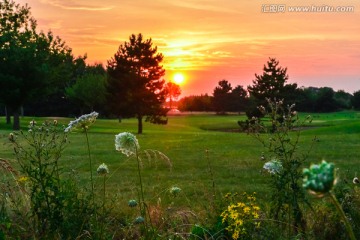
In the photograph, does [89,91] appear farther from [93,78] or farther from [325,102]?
[325,102]

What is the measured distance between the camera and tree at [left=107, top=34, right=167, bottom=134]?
50.3 meters

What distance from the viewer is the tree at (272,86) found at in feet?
248

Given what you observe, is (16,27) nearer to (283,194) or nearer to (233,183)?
(233,183)

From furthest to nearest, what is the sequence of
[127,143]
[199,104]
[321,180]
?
[199,104] < [127,143] < [321,180]

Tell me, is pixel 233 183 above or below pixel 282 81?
below

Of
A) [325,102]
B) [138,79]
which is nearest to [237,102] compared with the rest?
[325,102]

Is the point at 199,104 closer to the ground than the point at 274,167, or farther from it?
closer to the ground

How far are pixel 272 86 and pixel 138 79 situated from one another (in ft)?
106

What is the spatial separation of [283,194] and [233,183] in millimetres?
8473

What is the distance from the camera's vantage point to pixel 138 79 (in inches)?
1961

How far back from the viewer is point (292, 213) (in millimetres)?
5469

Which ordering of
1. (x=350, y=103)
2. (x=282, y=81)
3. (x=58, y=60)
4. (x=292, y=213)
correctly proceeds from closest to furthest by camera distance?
(x=292, y=213)
(x=58, y=60)
(x=282, y=81)
(x=350, y=103)

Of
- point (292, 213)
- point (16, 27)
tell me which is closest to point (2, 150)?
point (292, 213)

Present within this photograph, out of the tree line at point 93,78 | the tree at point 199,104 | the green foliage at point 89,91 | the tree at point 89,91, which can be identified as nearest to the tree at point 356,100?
the tree line at point 93,78
